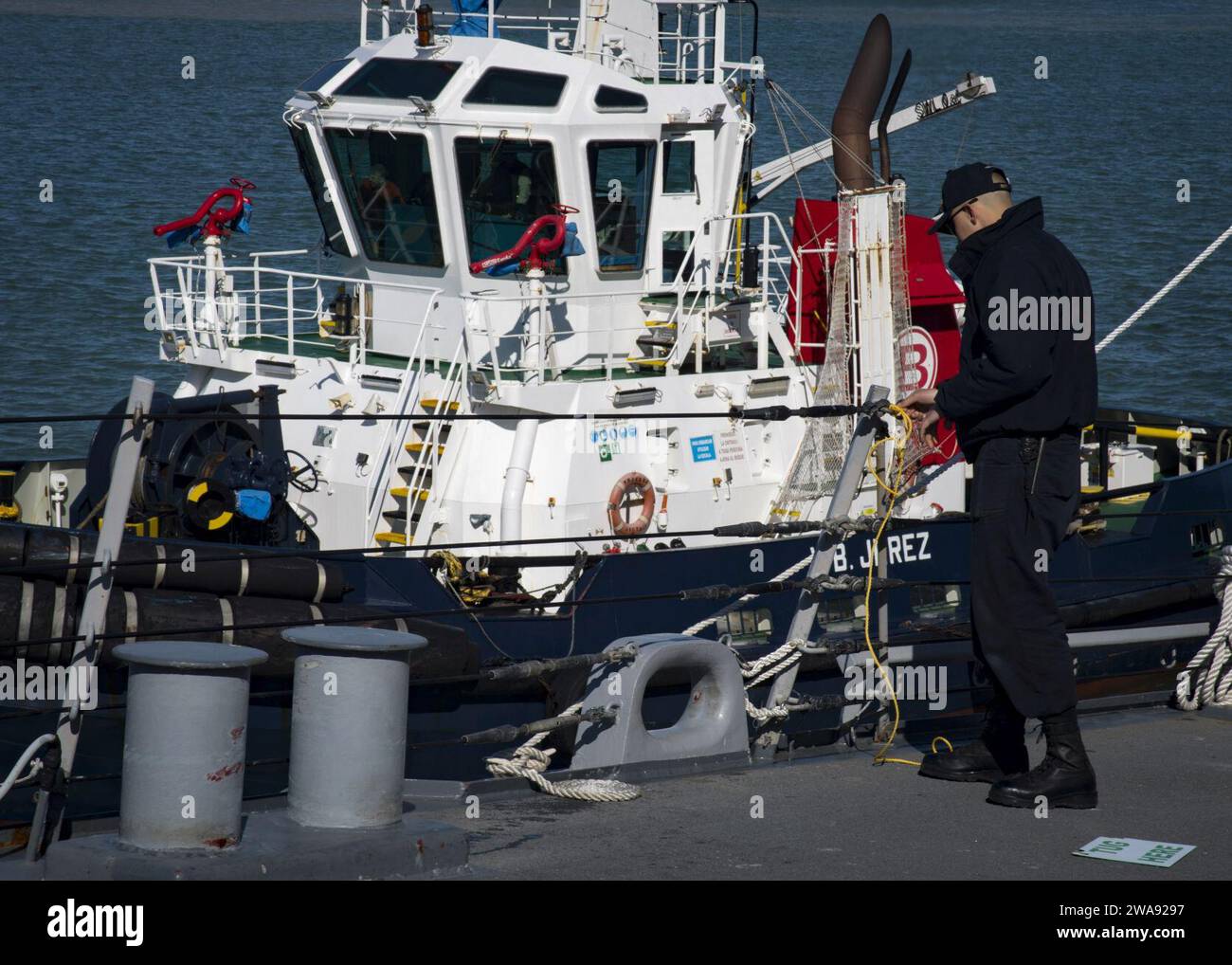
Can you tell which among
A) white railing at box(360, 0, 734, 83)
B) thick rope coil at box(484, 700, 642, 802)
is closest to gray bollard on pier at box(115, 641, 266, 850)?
thick rope coil at box(484, 700, 642, 802)

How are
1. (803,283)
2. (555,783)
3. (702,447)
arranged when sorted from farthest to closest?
(803,283), (702,447), (555,783)

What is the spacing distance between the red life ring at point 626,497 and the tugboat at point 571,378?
19 mm

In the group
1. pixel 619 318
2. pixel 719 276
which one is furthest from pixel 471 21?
pixel 719 276

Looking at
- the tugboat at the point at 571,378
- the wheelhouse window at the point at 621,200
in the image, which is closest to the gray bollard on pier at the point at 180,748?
the tugboat at the point at 571,378

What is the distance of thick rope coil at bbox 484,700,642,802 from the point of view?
495 centimetres

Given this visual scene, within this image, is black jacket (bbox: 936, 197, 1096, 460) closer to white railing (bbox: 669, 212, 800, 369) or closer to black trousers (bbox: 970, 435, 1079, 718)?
black trousers (bbox: 970, 435, 1079, 718)

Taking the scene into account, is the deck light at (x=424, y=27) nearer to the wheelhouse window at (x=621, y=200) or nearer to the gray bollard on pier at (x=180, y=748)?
the wheelhouse window at (x=621, y=200)

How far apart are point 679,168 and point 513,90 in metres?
1.33

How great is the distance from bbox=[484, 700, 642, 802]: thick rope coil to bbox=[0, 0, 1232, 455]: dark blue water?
1149cm

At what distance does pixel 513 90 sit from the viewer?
1048cm

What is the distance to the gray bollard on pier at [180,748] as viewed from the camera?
400 cm

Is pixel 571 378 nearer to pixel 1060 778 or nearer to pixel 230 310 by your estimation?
pixel 230 310

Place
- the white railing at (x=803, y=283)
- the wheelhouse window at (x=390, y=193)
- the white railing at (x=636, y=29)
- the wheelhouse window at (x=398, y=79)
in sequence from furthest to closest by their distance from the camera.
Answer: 1. the white railing at (x=636, y=29)
2. the white railing at (x=803, y=283)
3. the wheelhouse window at (x=390, y=193)
4. the wheelhouse window at (x=398, y=79)
